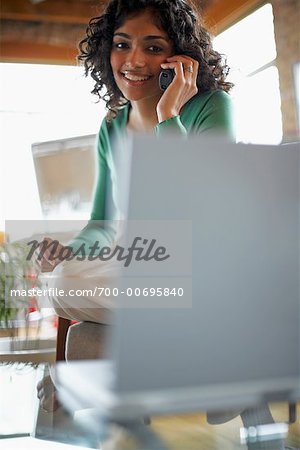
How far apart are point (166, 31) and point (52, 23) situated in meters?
0.54

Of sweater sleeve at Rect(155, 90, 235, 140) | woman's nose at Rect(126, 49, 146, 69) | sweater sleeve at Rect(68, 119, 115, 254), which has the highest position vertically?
woman's nose at Rect(126, 49, 146, 69)

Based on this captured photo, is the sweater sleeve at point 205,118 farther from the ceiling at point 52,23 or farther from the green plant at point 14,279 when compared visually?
the green plant at point 14,279

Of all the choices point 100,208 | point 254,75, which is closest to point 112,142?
point 100,208

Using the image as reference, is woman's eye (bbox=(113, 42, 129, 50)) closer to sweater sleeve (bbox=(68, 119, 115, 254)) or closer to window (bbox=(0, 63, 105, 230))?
sweater sleeve (bbox=(68, 119, 115, 254))

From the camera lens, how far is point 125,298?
2.30 feet

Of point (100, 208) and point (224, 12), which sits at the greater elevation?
point (224, 12)

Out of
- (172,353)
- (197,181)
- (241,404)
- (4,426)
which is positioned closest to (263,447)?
(241,404)

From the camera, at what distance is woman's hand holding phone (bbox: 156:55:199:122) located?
1281 mm

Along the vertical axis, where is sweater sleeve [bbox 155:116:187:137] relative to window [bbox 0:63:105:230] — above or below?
below

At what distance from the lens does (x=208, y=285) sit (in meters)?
0.74

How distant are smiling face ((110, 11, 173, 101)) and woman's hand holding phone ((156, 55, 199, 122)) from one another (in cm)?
4

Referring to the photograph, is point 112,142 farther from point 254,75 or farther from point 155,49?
point 254,75

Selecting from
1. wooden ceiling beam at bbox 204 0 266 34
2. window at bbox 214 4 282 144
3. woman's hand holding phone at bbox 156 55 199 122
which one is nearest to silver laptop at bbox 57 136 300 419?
woman's hand holding phone at bbox 156 55 199 122

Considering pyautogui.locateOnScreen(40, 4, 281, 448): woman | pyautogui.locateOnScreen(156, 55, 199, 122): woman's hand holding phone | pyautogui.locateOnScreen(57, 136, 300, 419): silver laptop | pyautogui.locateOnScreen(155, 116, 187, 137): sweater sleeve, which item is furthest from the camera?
pyautogui.locateOnScreen(40, 4, 281, 448): woman
